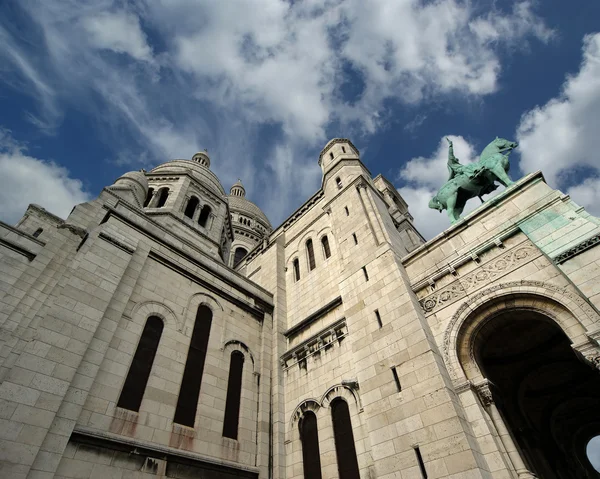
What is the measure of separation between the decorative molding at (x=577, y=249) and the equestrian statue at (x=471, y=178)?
4.76 meters

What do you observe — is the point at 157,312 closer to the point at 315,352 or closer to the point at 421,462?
the point at 315,352

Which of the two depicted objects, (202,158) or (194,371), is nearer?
(194,371)

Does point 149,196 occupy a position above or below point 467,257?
above

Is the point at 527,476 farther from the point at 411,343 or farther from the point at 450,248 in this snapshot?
the point at 450,248

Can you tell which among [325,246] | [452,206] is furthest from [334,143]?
[452,206]

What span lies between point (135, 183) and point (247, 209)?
28210 mm

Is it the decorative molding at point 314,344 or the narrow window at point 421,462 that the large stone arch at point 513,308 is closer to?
the narrow window at point 421,462

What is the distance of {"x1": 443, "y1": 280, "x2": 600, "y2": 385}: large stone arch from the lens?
832 cm

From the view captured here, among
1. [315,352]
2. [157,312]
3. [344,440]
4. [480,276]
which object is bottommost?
[344,440]

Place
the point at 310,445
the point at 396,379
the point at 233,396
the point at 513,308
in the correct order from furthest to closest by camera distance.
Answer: the point at 233,396 → the point at 310,445 → the point at 396,379 → the point at 513,308

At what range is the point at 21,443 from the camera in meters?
7.57

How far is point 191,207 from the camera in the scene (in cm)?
2486

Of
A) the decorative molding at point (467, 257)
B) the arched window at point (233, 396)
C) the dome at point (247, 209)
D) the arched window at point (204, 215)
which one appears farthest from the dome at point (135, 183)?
the dome at point (247, 209)

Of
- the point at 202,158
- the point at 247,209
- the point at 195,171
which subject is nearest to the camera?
the point at 195,171
